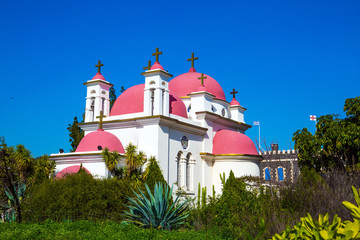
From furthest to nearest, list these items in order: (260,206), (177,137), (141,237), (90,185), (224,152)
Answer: (224,152) → (177,137) → (90,185) → (260,206) → (141,237)

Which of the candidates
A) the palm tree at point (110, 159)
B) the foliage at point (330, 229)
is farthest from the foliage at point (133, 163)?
the foliage at point (330, 229)

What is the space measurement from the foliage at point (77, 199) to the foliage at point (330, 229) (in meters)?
13.5

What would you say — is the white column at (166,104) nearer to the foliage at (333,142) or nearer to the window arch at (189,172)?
the window arch at (189,172)

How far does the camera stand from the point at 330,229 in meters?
3.47

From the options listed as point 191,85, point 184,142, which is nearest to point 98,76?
point 191,85

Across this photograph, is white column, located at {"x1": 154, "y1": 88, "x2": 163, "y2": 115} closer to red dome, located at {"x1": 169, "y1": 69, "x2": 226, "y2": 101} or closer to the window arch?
the window arch

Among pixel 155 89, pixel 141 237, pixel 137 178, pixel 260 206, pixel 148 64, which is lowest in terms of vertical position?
pixel 141 237

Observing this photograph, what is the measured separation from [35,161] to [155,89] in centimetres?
783

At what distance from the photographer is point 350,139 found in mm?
20516

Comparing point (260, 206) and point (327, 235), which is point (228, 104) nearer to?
point (260, 206)

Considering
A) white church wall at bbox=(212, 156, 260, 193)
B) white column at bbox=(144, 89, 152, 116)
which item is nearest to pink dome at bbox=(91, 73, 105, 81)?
white column at bbox=(144, 89, 152, 116)

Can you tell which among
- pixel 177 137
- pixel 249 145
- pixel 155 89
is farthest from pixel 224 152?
pixel 155 89

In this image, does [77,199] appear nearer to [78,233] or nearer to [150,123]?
[78,233]

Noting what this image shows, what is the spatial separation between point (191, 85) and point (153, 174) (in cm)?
1030
